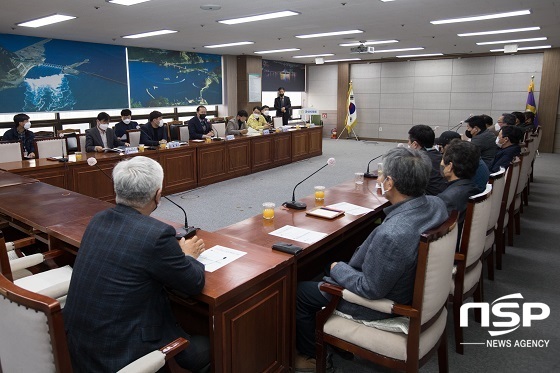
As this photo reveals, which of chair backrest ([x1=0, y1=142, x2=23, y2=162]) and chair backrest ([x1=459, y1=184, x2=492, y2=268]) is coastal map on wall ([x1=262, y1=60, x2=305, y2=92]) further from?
chair backrest ([x1=459, y1=184, x2=492, y2=268])

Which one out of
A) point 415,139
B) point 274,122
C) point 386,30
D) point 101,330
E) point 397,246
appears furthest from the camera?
point 274,122

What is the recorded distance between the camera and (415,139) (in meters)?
3.47

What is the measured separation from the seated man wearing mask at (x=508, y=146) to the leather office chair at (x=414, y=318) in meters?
3.12

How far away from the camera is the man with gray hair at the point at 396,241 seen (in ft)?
5.63

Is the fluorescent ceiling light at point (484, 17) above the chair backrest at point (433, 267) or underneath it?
above

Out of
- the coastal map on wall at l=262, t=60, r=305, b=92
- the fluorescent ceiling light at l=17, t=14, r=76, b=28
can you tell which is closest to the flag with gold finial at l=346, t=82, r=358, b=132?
the coastal map on wall at l=262, t=60, r=305, b=92

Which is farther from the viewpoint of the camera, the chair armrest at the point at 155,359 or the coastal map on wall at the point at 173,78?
the coastal map on wall at the point at 173,78

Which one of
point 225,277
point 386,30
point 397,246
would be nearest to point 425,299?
point 397,246

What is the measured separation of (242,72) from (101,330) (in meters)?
11.2

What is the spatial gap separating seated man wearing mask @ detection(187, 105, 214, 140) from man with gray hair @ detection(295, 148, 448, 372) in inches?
225

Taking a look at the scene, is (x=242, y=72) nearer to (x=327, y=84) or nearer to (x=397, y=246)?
(x=327, y=84)

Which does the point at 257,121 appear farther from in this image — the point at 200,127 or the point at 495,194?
the point at 495,194

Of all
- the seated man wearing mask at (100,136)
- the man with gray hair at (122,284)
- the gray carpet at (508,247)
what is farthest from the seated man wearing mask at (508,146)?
the seated man wearing mask at (100,136)

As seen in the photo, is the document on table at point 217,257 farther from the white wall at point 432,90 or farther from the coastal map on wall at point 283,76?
the coastal map on wall at point 283,76
